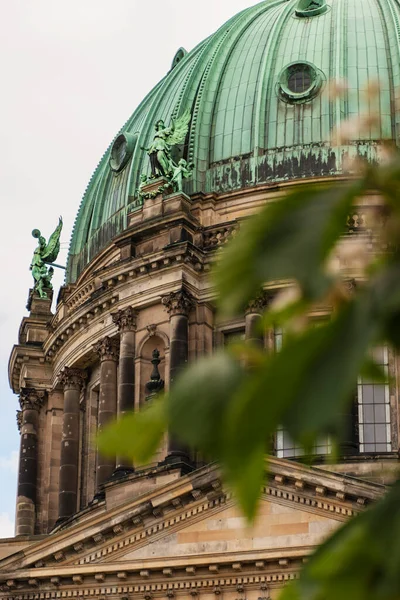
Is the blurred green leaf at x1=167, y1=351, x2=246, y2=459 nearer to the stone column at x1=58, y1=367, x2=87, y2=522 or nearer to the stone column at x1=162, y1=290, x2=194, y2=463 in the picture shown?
the stone column at x1=162, y1=290, x2=194, y2=463

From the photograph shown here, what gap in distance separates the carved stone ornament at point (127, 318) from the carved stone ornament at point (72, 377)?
3.72 metres

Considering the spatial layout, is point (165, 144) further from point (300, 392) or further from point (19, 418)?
point (300, 392)

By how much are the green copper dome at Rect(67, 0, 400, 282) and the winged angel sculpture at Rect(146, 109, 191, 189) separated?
0.33m

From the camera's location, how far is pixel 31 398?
146 ft

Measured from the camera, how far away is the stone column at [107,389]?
39219mm

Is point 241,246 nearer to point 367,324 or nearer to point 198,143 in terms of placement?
point 367,324

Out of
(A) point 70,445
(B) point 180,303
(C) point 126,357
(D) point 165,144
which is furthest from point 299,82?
(A) point 70,445

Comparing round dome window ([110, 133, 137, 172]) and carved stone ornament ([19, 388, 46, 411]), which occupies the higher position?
round dome window ([110, 133, 137, 172])

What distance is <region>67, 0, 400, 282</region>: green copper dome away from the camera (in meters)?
40.2

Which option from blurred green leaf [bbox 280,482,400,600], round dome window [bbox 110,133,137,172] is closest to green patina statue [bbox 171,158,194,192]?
round dome window [bbox 110,133,137,172]

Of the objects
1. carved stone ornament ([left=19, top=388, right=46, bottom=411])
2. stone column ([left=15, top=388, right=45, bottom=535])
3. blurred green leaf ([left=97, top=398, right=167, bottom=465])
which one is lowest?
blurred green leaf ([left=97, top=398, right=167, bottom=465])

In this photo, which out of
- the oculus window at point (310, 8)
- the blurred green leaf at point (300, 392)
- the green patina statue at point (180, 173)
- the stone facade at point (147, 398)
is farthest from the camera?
the oculus window at point (310, 8)

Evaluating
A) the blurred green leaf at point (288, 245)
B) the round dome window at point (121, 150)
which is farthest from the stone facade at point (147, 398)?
the blurred green leaf at point (288, 245)

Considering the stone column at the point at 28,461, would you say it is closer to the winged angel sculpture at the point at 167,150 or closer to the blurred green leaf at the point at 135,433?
the winged angel sculpture at the point at 167,150
